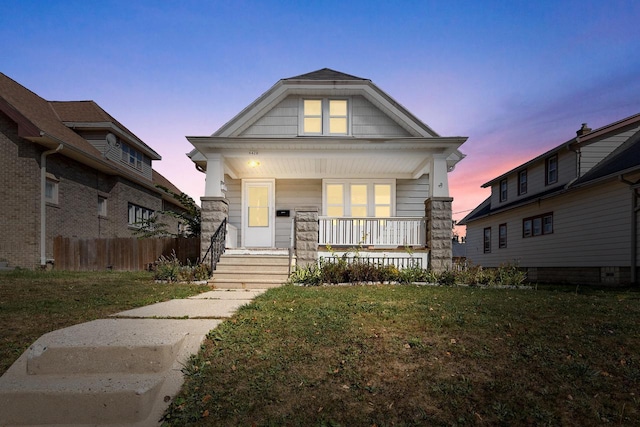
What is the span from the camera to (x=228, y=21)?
11.0m

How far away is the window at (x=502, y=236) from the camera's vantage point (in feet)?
67.5

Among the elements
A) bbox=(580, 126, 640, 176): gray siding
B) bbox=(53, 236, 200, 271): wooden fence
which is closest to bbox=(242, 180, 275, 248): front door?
bbox=(53, 236, 200, 271): wooden fence

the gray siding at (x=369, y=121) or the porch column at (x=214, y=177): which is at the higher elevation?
the gray siding at (x=369, y=121)

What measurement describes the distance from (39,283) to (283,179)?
25.1 ft

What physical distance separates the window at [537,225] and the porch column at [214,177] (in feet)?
48.2

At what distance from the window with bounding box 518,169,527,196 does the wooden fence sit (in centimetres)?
1644

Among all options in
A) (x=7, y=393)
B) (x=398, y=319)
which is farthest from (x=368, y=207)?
(x=7, y=393)

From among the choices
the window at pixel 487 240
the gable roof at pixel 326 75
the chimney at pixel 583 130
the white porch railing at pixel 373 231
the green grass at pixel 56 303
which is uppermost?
the gable roof at pixel 326 75

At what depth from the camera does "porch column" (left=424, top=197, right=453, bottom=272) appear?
10109 millimetres

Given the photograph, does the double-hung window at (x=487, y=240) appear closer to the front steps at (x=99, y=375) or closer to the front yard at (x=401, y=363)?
the front yard at (x=401, y=363)

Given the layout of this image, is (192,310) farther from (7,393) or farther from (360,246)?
(360,246)

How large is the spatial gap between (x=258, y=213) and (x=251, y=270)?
3.77 meters

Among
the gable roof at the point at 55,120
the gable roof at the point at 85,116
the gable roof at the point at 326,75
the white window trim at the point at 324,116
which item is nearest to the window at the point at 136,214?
the gable roof at the point at 55,120

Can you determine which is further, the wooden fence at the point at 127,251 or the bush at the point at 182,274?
the wooden fence at the point at 127,251
